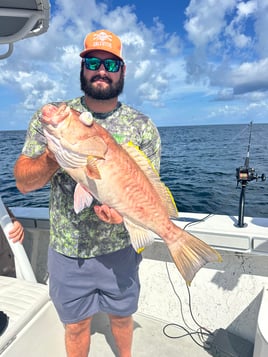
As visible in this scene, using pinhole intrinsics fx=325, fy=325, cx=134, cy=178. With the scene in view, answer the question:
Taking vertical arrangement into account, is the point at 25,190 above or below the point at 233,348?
above

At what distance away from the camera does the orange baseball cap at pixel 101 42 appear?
2066 mm

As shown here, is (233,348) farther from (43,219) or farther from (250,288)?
(43,219)

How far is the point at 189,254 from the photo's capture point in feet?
6.22

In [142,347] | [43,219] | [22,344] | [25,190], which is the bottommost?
[142,347]

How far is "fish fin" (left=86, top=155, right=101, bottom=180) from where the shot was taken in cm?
162

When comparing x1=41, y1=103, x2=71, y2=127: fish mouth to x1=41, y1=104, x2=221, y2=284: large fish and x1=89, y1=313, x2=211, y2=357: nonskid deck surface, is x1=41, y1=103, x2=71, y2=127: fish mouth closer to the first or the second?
x1=41, y1=104, x2=221, y2=284: large fish

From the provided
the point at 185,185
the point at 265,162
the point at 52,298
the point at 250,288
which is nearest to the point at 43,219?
the point at 52,298

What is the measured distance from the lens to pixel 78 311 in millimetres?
2389

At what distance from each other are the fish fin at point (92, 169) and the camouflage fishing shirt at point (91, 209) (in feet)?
1.76

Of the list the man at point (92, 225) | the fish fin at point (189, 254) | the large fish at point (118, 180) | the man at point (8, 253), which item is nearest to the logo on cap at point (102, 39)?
the man at point (92, 225)

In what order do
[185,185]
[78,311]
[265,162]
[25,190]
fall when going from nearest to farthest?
[25,190], [78,311], [185,185], [265,162]

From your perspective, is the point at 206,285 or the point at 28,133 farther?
the point at 206,285

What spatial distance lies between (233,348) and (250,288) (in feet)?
1.82

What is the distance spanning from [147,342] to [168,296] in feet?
1.57
